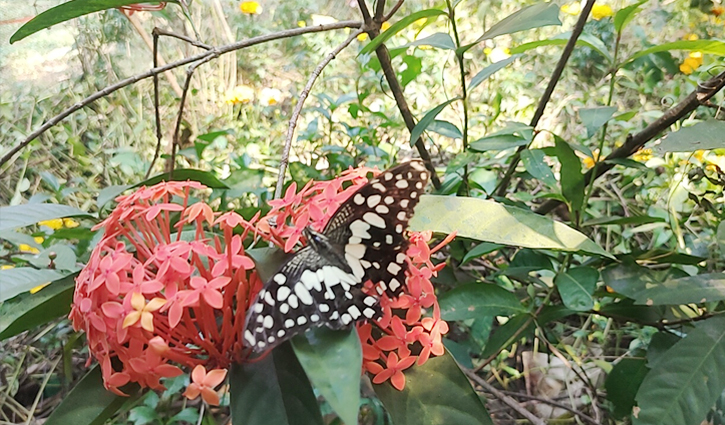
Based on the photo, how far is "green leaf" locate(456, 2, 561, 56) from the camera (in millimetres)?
556

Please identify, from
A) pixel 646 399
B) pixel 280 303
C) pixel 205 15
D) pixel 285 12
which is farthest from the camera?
pixel 285 12

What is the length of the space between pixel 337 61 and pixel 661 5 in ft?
4.51

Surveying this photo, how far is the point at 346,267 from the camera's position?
0.39 metres

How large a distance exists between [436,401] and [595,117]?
45 centimetres

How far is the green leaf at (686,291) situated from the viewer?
55 centimetres

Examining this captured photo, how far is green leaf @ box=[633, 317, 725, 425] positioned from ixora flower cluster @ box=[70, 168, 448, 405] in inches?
11.8

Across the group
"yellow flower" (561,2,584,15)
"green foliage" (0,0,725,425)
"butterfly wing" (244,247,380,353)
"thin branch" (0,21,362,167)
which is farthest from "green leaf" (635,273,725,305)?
"yellow flower" (561,2,584,15)

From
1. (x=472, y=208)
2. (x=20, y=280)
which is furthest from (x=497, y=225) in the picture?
(x=20, y=280)

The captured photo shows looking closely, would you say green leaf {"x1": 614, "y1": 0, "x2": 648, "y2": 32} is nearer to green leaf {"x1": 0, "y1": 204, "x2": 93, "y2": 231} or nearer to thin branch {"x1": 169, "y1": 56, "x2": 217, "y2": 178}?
thin branch {"x1": 169, "y1": 56, "x2": 217, "y2": 178}

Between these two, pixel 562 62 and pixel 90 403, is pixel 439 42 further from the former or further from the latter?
pixel 90 403

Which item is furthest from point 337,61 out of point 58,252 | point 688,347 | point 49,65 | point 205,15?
point 688,347

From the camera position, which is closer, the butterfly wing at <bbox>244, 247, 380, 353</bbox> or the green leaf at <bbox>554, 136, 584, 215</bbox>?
the butterfly wing at <bbox>244, 247, 380, 353</bbox>

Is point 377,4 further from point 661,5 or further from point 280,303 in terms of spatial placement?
point 661,5

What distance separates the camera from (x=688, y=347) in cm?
56
